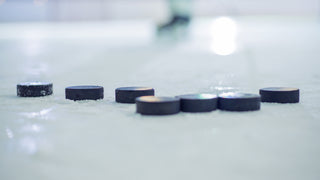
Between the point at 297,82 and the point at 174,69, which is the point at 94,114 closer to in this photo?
the point at 297,82

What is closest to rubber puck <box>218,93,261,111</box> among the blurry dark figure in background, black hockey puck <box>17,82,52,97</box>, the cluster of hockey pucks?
the cluster of hockey pucks

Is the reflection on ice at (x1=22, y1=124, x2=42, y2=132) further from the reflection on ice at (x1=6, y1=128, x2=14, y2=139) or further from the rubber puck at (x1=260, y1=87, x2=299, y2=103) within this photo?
the rubber puck at (x1=260, y1=87, x2=299, y2=103)

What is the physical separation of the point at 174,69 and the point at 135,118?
3.27 meters

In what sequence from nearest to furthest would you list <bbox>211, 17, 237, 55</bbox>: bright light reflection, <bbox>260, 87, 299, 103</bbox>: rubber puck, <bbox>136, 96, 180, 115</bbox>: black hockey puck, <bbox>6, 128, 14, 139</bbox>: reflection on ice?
<bbox>6, 128, 14, 139</bbox>: reflection on ice, <bbox>136, 96, 180, 115</bbox>: black hockey puck, <bbox>260, 87, 299, 103</bbox>: rubber puck, <bbox>211, 17, 237, 55</bbox>: bright light reflection

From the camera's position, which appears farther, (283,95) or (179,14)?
(179,14)

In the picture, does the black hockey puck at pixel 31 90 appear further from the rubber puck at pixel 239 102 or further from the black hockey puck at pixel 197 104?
the rubber puck at pixel 239 102

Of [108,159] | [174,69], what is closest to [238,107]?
[108,159]

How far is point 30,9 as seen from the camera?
61.3 ft

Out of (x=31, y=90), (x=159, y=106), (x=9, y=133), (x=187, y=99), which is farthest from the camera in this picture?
(x=31, y=90)

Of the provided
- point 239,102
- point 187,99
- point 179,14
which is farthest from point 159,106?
point 179,14

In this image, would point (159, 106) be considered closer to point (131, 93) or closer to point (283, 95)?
point (131, 93)

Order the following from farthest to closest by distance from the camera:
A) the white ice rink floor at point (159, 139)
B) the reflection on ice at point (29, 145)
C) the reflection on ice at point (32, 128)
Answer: the reflection on ice at point (32, 128) < the reflection on ice at point (29, 145) < the white ice rink floor at point (159, 139)

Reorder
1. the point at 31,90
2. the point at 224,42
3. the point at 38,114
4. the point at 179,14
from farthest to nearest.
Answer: the point at 224,42, the point at 179,14, the point at 31,90, the point at 38,114

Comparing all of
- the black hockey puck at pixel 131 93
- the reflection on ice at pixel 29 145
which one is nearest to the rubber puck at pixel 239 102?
the black hockey puck at pixel 131 93
